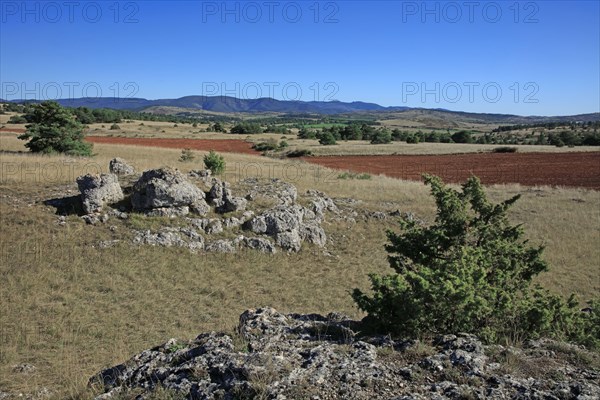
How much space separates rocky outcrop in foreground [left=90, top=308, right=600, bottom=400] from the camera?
389cm

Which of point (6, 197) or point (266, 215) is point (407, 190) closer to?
point (266, 215)

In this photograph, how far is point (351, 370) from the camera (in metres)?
4.21

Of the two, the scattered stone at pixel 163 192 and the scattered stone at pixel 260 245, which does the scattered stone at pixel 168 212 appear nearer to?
the scattered stone at pixel 163 192

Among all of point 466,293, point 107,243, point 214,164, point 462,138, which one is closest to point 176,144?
point 214,164

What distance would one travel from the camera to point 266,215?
54.8 feet

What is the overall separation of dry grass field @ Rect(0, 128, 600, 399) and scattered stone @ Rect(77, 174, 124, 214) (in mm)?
749

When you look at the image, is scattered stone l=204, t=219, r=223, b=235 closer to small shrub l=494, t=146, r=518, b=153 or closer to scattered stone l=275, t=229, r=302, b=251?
scattered stone l=275, t=229, r=302, b=251

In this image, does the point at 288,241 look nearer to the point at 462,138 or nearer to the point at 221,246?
the point at 221,246

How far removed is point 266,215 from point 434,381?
510 inches

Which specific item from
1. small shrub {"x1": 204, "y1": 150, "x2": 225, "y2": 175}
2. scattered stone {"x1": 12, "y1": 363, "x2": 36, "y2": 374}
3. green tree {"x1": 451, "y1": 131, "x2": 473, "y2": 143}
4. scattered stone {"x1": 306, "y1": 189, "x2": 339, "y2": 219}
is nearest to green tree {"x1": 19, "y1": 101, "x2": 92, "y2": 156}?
small shrub {"x1": 204, "y1": 150, "x2": 225, "y2": 175}

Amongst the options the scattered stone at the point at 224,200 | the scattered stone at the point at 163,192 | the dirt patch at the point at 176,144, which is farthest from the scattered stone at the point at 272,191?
the dirt patch at the point at 176,144

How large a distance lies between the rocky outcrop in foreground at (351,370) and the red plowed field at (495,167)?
27.7 meters

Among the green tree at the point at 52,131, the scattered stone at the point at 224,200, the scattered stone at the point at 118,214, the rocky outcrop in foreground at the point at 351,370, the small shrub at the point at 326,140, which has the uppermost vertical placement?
the small shrub at the point at 326,140

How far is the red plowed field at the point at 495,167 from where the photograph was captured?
3616 cm
